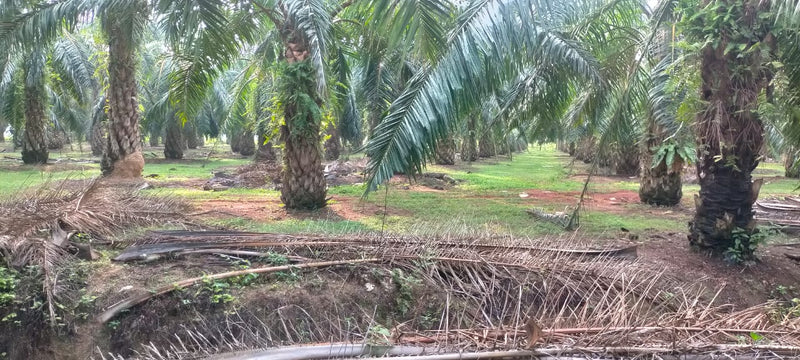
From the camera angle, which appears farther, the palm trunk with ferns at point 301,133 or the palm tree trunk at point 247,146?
the palm tree trunk at point 247,146

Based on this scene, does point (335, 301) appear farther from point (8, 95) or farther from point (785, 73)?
point (8, 95)

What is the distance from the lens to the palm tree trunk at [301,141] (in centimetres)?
741

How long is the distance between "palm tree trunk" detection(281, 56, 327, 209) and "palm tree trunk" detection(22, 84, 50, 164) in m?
10.4

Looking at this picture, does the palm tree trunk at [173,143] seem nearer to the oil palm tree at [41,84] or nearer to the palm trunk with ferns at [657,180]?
the oil palm tree at [41,84]

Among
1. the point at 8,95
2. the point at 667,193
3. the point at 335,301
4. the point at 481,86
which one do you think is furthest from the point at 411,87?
the point at 8,95

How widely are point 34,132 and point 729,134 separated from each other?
646 inches

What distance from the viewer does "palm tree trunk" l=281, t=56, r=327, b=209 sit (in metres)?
7.41

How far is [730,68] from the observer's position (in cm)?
542

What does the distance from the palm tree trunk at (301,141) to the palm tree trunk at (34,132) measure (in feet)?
34.2

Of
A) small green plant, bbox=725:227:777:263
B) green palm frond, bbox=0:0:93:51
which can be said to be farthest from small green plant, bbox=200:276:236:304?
small green plant, bbox=725:227:777:263

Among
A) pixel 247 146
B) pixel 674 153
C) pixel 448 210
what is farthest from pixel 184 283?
pixel 247 146

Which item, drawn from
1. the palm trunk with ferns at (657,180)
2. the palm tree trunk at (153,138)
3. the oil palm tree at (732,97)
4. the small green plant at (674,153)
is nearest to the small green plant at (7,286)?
the oil palm tree at (732,97)

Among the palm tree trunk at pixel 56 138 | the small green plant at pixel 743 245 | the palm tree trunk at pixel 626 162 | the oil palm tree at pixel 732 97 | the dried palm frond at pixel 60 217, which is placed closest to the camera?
the dried palm frond at pixel 60 217

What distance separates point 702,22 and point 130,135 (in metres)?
10.5
